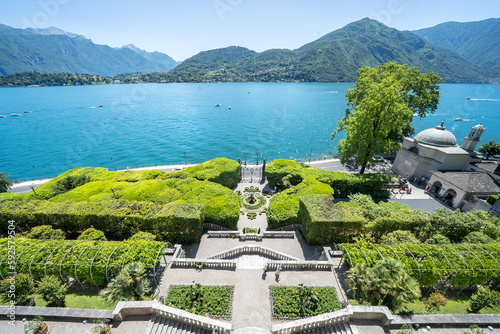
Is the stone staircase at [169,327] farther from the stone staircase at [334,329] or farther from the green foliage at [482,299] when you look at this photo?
the green foliage at [482,299]

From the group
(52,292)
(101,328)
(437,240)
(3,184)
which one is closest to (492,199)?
(437,240)

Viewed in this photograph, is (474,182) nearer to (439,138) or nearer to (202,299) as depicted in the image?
(439,138)

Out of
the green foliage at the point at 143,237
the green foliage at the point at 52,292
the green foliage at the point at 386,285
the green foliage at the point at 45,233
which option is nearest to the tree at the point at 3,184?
the green foliage at the point at 45,233

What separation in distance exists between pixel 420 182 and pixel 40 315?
201 feet

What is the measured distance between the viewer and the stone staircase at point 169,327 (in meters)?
15.3

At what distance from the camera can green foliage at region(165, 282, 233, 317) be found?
675 inches

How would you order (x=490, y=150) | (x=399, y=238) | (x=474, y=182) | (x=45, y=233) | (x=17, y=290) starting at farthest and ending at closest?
(x=490, y=150), (x=474, y=182), (x=45, y=233), (x=399, y=238), (x=17, y=290)

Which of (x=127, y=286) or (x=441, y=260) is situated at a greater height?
(x=441, y=260)

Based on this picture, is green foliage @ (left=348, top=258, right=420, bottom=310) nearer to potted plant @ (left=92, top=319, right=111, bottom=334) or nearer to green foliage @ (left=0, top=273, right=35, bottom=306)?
potted plant @ (left=92, top=319, right=111, bottom=334)

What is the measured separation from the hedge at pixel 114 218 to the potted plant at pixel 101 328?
1078 centimetres

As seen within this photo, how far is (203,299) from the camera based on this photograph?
58.3ft

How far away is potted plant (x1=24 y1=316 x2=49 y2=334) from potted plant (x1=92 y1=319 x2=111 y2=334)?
325cm

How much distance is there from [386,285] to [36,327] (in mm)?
25651

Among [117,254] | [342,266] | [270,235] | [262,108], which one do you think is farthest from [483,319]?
[262,108]
